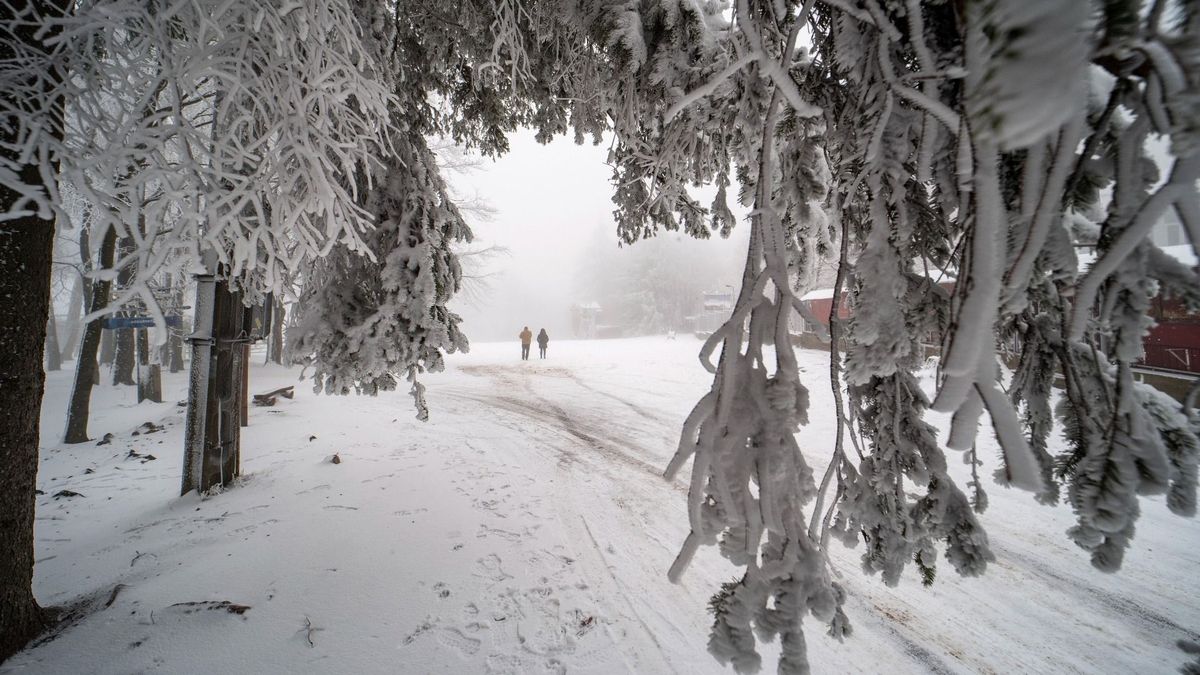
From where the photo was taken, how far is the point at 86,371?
777 cm

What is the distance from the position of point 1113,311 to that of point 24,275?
4.83 m

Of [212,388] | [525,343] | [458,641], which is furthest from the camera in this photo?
[525,343]

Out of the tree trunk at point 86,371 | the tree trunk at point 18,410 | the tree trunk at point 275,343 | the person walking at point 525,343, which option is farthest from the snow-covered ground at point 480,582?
the person walking at point 525,343

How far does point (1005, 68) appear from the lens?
420mm

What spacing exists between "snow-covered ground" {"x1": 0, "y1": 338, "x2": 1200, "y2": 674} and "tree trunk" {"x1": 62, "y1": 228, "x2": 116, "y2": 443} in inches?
111

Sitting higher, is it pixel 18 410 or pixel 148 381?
pixel 18 410

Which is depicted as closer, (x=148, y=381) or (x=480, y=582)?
(x=480, y=582)

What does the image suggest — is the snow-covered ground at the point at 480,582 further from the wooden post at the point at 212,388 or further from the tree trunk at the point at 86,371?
the tree trunk at the point at 86,371

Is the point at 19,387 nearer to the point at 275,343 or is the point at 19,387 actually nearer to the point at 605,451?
the point at 605,451

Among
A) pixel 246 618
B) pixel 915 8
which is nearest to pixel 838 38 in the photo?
pixel 915 8

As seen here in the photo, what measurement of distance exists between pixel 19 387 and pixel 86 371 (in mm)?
8562

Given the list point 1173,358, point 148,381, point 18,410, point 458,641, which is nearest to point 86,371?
point 148,381

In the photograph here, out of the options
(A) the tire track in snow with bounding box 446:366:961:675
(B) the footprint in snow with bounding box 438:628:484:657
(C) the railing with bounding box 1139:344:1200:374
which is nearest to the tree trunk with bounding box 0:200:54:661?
(B) the footprint in snow with bounding box 438:628:484:657

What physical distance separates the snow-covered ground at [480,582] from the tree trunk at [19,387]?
31cm
